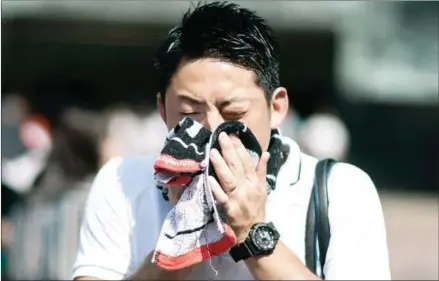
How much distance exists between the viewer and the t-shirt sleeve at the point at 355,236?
2.39 meters

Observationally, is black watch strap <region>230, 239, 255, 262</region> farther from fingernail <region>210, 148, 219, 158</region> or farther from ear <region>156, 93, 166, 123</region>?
ear <region>156, 93, 166, 123</region>

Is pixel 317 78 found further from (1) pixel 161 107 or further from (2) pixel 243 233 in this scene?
(2) pixel 243 233

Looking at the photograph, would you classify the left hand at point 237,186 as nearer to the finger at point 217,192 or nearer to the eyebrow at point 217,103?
the finger at point 217,192

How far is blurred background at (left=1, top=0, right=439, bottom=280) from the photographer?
11625mm

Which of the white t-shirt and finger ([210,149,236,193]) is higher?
finger ([210,149,236,193])

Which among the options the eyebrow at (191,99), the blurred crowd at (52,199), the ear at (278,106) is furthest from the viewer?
the blurred crowd at (52,199)

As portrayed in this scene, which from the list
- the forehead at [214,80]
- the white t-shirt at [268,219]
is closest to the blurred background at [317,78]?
the white t-shirt at [268,219]

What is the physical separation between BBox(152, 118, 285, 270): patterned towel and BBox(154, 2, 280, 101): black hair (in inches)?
10.2

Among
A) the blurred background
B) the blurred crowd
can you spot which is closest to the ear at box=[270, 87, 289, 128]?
the blurred crowd

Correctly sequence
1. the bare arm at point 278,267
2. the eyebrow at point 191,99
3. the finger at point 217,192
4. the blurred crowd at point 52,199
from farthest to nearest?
1. the blurred crowd at point 52,199
2. the eyebrow at point 191,99
3. the bare arm at point 278,267
4. the finger at point 217,192

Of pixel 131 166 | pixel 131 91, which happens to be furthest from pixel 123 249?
pixel 131 91

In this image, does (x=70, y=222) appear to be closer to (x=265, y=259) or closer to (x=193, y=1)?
(x=193, y=1)

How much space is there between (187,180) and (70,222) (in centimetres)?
362

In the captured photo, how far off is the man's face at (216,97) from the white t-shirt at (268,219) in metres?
0.21
